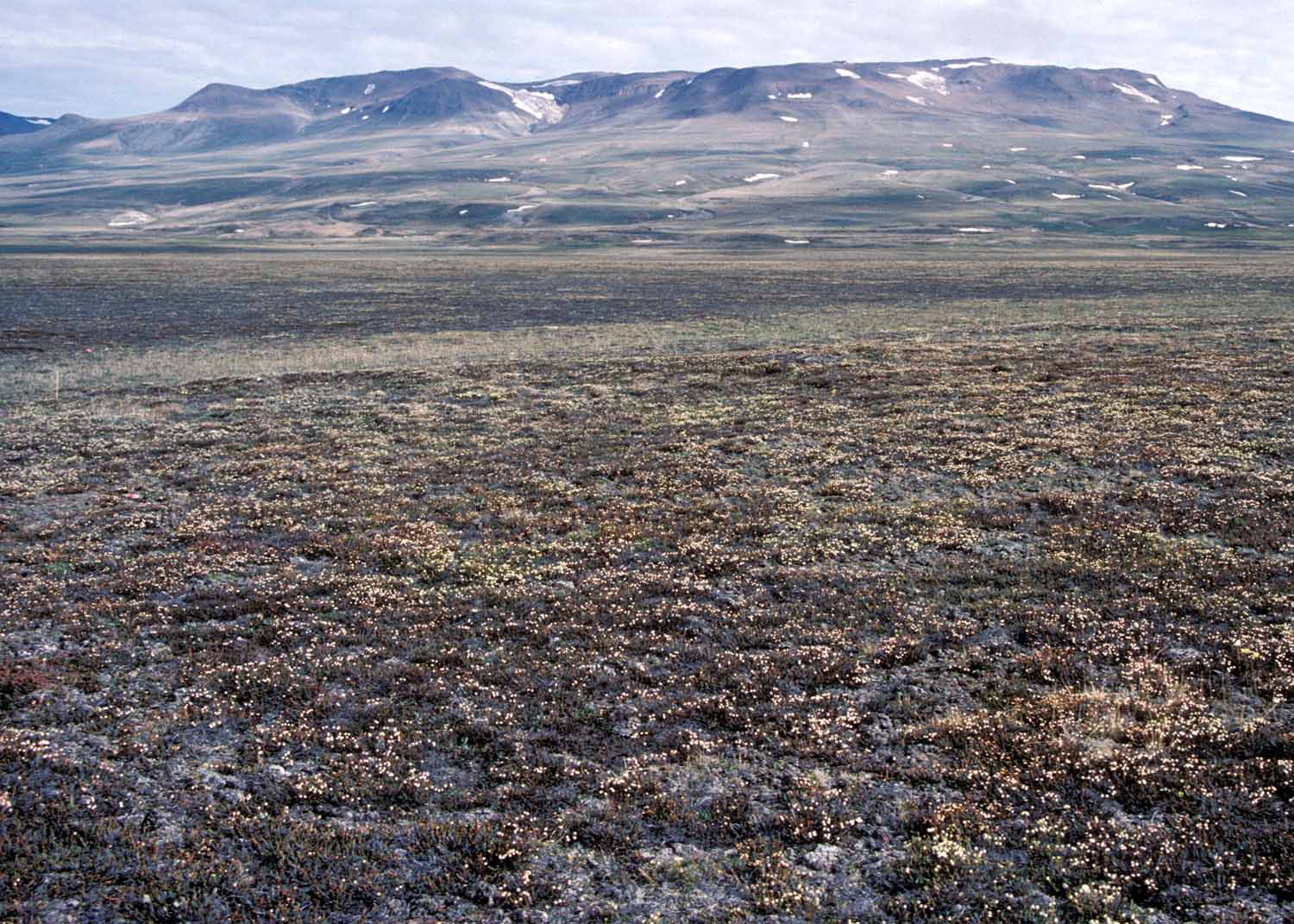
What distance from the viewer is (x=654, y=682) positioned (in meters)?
11.9

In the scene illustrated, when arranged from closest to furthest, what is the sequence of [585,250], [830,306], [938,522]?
[938,522] → [830,306] → [585,250]

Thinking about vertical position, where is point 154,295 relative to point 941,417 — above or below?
above

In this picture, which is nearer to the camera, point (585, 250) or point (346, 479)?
point (346, 479)

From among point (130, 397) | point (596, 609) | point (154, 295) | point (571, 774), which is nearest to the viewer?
point (571, 774)

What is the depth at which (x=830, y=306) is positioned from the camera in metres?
66.8

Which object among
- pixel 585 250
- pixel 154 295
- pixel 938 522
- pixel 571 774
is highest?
pixel 585 250

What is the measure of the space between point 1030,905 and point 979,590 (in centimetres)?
761

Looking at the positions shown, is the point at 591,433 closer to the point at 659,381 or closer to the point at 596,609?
the point at 659,381

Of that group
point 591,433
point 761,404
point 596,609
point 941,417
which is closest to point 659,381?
point 761,404

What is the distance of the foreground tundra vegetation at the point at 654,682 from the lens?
8.20 metres

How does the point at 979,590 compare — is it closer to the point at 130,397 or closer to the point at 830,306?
the point at 130,397

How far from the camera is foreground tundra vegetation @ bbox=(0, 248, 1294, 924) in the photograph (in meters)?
Answer: 8.20

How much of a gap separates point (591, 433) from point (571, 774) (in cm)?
1849

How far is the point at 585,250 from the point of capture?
149 meters
